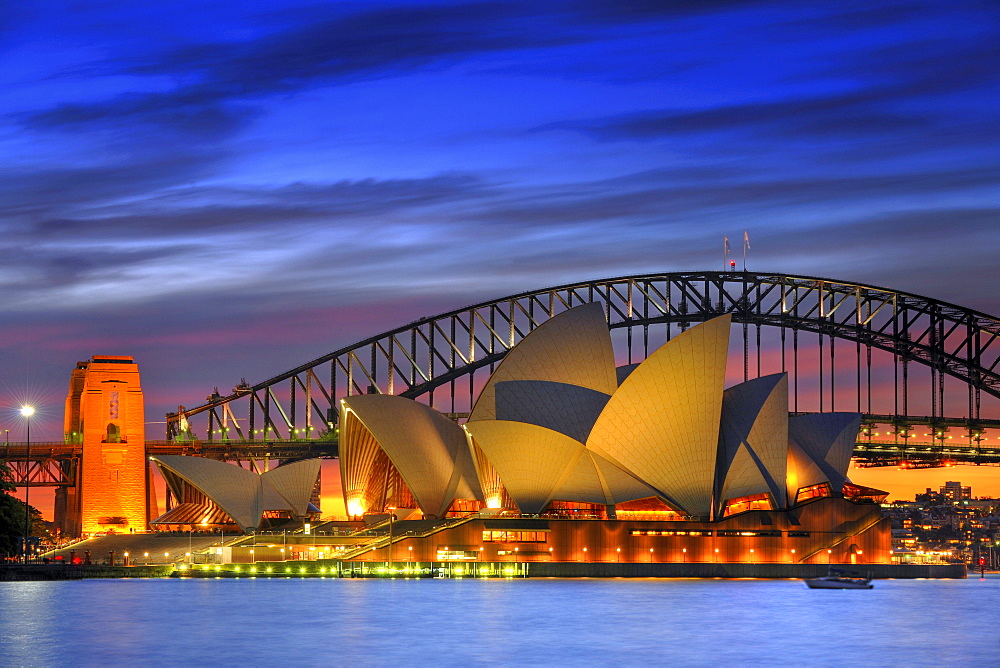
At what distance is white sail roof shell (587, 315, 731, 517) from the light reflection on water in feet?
26.0

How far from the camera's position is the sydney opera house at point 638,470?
3907 inches

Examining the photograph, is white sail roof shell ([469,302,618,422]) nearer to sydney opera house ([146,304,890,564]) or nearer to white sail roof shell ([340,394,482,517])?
sydney opera house ([146,304,890,564])

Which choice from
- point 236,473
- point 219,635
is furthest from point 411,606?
point 236,473

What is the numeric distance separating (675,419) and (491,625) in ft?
112

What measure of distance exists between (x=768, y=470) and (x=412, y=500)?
26578 mm

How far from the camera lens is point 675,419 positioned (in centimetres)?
9888

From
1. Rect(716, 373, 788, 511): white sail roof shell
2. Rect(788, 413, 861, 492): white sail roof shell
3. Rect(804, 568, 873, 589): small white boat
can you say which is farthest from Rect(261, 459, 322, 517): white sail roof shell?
Rect(804, 568, 873, 589): small white boat

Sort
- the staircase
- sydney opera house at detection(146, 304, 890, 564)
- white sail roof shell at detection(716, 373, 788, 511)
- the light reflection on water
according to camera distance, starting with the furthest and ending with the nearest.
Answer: the staircase → white sail roof shell at detection(716, 373, 788, 511) → sydney opera house at detection(146, 304, 890, 564) → the light reflection on water

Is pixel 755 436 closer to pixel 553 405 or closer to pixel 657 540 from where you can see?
pixel 657 540

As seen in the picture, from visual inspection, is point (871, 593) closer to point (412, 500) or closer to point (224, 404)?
point (412, 500)

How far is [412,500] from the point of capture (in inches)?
4449

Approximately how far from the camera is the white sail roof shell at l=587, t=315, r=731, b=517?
9719cm

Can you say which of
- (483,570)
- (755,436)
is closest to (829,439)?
(755,436)

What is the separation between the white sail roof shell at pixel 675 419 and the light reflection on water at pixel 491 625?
26.0 feet
